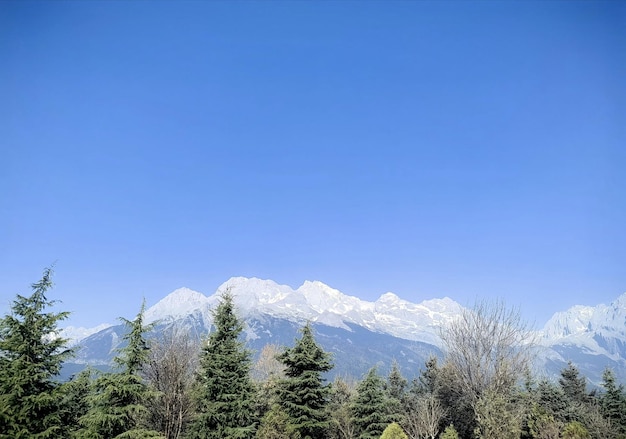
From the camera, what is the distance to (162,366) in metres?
28.3

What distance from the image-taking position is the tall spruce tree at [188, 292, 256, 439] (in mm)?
23703

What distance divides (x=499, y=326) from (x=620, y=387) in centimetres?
2879

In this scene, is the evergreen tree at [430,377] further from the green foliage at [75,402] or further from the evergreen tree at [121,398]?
the evergreen tree at [121,398]

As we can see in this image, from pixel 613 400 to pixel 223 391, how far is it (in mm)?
47605

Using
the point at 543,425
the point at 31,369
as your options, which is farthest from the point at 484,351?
the point at 31,369

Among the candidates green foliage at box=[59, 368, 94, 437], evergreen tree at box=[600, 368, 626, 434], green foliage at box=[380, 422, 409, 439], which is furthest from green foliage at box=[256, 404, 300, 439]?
evergreen tree at box=[600, 368, 626, 434]

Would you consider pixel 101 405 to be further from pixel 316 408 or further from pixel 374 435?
pixel 374 435

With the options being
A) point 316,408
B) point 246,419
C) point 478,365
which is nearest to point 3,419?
point 246,419

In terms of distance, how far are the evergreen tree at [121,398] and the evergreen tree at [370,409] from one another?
19.3 m

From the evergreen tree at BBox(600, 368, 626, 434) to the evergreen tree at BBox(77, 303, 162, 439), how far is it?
48969 millimetres

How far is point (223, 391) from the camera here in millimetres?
24609

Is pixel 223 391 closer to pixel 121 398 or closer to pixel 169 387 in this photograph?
pixel 169 387

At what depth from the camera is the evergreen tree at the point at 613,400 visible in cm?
4353

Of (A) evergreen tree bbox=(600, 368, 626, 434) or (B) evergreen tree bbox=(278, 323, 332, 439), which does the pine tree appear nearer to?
(B) evergreen tree bbox=(278, 323, 332, 439)
